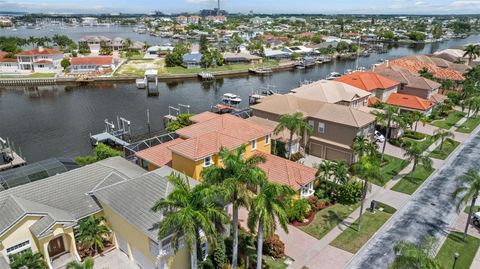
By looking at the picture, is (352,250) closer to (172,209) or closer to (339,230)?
(339,230)

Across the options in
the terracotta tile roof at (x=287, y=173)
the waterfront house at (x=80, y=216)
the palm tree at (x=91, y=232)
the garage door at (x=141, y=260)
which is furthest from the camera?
the terracotta tile roof at (x=287, y=173)

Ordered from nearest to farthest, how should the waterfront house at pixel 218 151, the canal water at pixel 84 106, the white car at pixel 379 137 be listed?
the waterfront house at pixel 218 151
the white car at pixel 379 137
the canal water at pixel 84 106

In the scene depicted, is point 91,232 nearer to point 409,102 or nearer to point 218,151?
point 218,151

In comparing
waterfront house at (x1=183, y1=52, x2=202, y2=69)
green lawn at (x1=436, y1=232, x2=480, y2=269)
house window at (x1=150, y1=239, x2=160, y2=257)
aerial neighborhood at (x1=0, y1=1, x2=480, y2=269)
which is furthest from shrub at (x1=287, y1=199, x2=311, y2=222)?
waterfront house at (x1=183, y1=52, x2=202, y2=69)

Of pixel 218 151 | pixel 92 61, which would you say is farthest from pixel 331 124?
pixel 92 61

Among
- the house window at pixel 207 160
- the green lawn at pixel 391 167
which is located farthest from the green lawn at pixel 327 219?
the house window at pixel 207 160

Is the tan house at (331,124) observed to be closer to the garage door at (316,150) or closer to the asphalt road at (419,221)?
the garage door at (316,150)

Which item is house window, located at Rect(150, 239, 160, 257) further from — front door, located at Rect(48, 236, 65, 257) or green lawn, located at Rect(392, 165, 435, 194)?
green lawn, located at Rect(392, 165, 435, 194)
